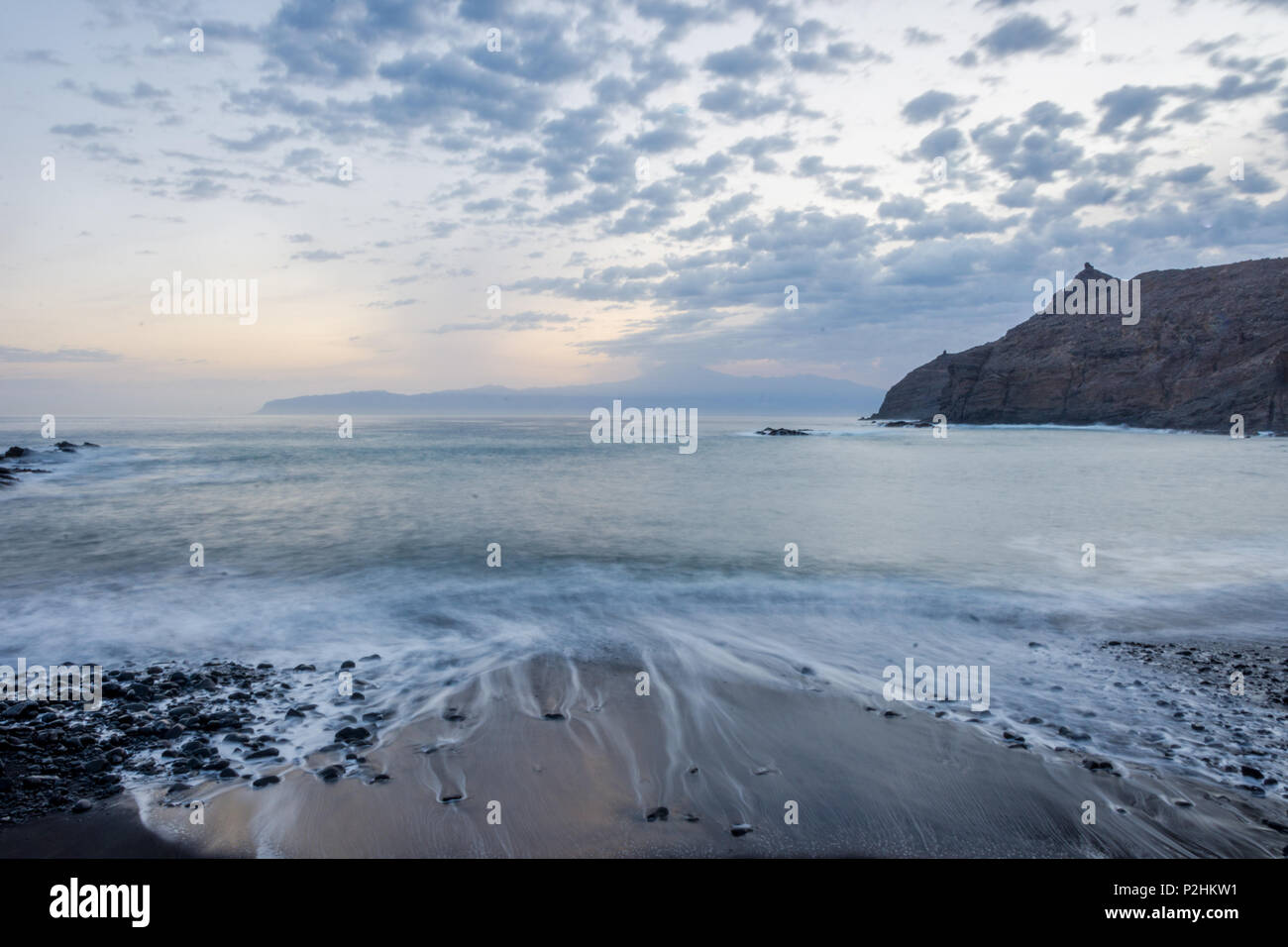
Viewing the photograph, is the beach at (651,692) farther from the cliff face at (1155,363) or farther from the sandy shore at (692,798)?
the cliff face at (1155,363)

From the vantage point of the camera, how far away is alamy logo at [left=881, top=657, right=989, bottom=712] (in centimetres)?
661

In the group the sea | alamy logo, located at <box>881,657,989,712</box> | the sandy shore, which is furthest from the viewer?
the sea

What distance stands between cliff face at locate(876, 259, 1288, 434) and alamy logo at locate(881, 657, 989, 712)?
94.0 meters

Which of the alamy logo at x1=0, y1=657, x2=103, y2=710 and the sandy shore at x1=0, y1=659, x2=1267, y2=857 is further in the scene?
the alamy logo at x1=0, y1=657, x2=103, y2=710

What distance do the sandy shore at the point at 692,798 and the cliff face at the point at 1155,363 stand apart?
96077 millimetres
